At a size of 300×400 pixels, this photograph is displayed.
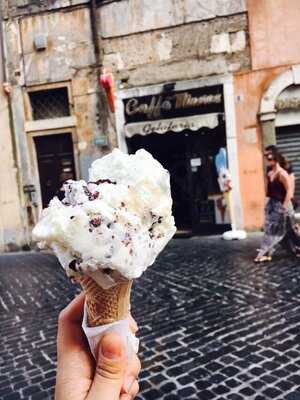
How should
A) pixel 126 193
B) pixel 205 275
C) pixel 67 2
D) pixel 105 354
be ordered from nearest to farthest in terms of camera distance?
pixel 105 354 → pixel 126 193 → pixel 205 275 → pixel 67 2

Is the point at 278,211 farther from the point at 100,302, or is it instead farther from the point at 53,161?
the point at 53,161

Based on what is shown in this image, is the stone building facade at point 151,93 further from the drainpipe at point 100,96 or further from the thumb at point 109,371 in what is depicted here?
the thumb at point 109,371

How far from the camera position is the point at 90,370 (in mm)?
1717

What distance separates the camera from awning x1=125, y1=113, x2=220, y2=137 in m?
12.6

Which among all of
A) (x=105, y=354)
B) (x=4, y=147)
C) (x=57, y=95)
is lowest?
(x=105, y=354)

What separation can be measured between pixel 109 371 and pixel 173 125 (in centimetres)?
1141

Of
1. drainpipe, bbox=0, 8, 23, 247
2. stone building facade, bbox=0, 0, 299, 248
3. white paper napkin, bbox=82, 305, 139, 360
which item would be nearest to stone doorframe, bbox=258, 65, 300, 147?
stone building facade, bbox=0, 0, 299, 248

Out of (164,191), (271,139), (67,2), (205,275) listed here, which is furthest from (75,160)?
(164,191)

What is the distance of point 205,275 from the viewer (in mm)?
7902

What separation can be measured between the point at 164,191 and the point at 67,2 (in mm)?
12976

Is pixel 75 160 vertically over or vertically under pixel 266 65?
under

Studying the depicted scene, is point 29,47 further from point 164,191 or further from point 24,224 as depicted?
point 164,191

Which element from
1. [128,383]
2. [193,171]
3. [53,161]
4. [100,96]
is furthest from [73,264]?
[53,161]

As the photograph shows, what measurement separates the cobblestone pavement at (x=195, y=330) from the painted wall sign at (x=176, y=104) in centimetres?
501
